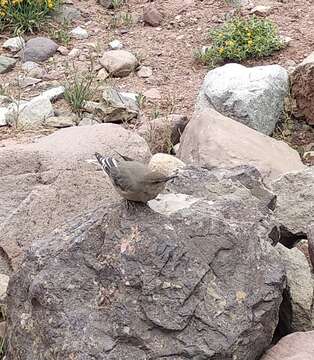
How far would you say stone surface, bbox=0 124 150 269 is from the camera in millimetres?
4867

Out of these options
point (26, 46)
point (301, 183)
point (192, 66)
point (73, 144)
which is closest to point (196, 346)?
point (301, 183)

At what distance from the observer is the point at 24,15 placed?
918 centimetres

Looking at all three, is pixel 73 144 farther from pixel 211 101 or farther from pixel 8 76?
pixel 8 76

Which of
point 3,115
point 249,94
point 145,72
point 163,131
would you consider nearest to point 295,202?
point 163,131

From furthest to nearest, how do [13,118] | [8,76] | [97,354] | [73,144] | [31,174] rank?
[8,76]
[13,118]
[73,144]
[31,174]
[97,354]

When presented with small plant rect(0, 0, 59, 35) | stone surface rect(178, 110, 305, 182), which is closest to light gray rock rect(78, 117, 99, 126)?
stone surface rect(178, 110, 305, 182)

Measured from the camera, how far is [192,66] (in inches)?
335

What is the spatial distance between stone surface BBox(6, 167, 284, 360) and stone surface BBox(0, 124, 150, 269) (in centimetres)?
72

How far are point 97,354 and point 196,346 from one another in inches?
17.2

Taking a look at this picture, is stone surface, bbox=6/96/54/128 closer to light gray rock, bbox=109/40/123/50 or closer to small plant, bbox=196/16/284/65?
light gray rock, bbox=109/40/123/50

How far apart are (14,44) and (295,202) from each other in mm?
4685

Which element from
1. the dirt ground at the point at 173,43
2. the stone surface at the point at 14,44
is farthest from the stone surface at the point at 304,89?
the stone surface at the point at 14,44

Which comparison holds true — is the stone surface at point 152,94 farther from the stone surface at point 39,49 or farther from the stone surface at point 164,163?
the stone surface at point 164,163

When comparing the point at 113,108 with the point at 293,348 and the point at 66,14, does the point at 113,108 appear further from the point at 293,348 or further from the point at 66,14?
the point at 293,348
